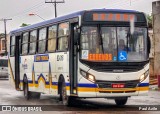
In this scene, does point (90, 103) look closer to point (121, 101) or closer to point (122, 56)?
point (121, 101)

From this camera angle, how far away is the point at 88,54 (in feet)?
51.4

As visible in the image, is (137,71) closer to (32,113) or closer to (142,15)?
(142,15)

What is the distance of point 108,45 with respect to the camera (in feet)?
51.4

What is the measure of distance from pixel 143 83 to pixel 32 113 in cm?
368

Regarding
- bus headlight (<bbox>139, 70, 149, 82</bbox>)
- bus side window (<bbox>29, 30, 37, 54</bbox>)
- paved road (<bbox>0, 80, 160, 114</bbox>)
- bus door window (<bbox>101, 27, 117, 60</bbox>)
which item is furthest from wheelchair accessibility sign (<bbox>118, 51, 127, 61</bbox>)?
bus side window (<bbox>29, 30, 37, 54</bbox>)

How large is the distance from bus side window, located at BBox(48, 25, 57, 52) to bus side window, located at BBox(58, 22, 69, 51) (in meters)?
0.58

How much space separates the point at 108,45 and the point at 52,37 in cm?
346

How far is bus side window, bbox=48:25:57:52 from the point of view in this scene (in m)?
18.3

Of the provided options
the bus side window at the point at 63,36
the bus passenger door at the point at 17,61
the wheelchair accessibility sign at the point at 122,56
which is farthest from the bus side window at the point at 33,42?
the wheelchair accessibility sign at the point at 122,56

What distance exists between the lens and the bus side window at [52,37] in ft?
60.2

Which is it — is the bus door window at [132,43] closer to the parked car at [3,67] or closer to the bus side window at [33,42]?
the bus side window at [33,42]

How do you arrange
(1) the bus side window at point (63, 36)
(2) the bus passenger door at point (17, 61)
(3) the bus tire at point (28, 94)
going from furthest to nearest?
1. (2) the bus passenger door at point (17, 61)
2. (3) the bus tire at point (28, 94)
3. (1) the bus side window at point (63, 36)

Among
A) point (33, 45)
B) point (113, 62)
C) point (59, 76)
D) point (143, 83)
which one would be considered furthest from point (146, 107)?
point (33, 45)

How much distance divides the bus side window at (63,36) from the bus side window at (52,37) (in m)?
0.58
